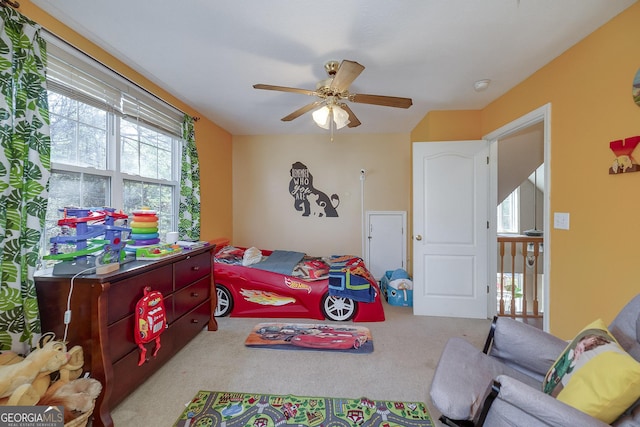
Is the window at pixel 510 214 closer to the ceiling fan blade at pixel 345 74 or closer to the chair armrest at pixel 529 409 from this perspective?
the ceiling fan blade at pixel 345 74

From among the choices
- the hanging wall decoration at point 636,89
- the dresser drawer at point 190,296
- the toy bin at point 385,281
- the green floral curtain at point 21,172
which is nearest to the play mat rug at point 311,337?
the dresser drawer at point 190,296

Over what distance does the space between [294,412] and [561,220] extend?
2.39 metres

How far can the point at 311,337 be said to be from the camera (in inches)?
90.4

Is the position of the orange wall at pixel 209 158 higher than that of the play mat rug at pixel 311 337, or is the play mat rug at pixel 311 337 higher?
the orange wall at pixel 209 158

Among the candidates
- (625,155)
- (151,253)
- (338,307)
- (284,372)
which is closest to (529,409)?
(284,372)

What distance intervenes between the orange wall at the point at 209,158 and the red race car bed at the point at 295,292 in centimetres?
90

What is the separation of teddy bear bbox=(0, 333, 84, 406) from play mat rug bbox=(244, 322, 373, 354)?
3.96ft

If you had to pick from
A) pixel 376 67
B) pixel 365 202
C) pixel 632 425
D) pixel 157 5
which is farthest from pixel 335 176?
pixel 632 425

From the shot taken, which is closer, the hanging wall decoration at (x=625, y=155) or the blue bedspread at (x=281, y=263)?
the hanging wall decoration at (x=625, y=155)

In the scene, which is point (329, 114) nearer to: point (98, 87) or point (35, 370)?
point (98, 87)

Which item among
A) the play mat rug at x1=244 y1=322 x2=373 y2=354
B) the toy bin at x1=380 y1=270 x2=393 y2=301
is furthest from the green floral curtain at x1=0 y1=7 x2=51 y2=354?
the toy bin at x1=380 y1=270 x2=393 y2=301

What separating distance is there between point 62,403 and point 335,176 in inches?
140

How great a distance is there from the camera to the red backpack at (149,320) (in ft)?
4.97

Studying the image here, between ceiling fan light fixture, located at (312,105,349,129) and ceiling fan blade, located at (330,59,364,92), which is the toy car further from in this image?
ceiling fan blade, located at (330,59,364,92)
